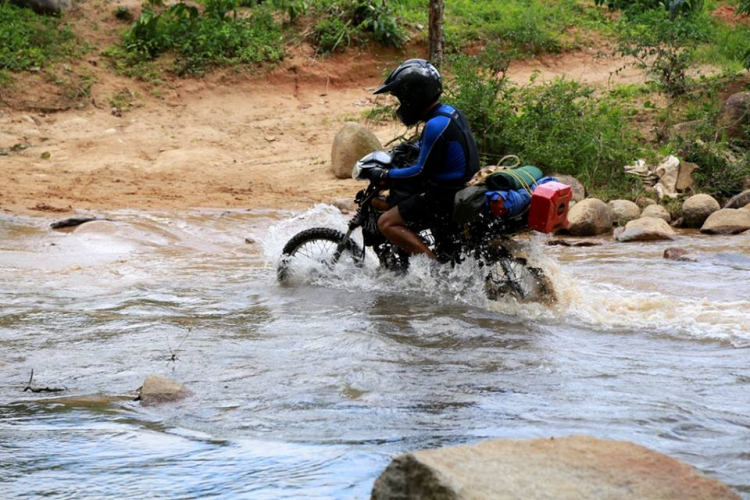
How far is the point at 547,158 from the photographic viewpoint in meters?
12.9

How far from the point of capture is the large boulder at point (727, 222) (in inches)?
437

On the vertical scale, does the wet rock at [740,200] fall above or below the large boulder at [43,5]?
below

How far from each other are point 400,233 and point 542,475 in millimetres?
4209

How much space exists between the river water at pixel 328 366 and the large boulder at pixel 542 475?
26.6 inches

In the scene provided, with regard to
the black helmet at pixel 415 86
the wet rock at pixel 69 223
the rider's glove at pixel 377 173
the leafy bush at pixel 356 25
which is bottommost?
the wet rock at pixel 69 223

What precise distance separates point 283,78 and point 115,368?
1255 cm

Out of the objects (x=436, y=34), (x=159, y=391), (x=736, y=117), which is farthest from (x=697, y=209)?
(x=159, y=391)

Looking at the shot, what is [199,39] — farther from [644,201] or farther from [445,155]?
[445,155]

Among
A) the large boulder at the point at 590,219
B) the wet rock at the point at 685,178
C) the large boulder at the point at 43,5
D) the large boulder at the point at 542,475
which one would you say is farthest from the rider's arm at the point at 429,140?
the large boulder at the point at 43,5

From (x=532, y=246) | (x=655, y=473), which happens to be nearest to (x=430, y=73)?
(x=532, y=246)

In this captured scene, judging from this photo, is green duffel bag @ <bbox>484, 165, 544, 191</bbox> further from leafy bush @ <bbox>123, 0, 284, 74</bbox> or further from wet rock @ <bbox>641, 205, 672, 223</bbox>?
leafy bush @ <bbox>123, 0, 284, 74</bbox>

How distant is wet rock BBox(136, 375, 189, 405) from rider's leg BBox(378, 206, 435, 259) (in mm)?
2657

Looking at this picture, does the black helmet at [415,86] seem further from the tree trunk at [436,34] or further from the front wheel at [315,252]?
the tree trunk at [436,34]

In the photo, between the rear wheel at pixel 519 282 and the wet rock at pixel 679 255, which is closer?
the rear wheel at pixel 519 282
